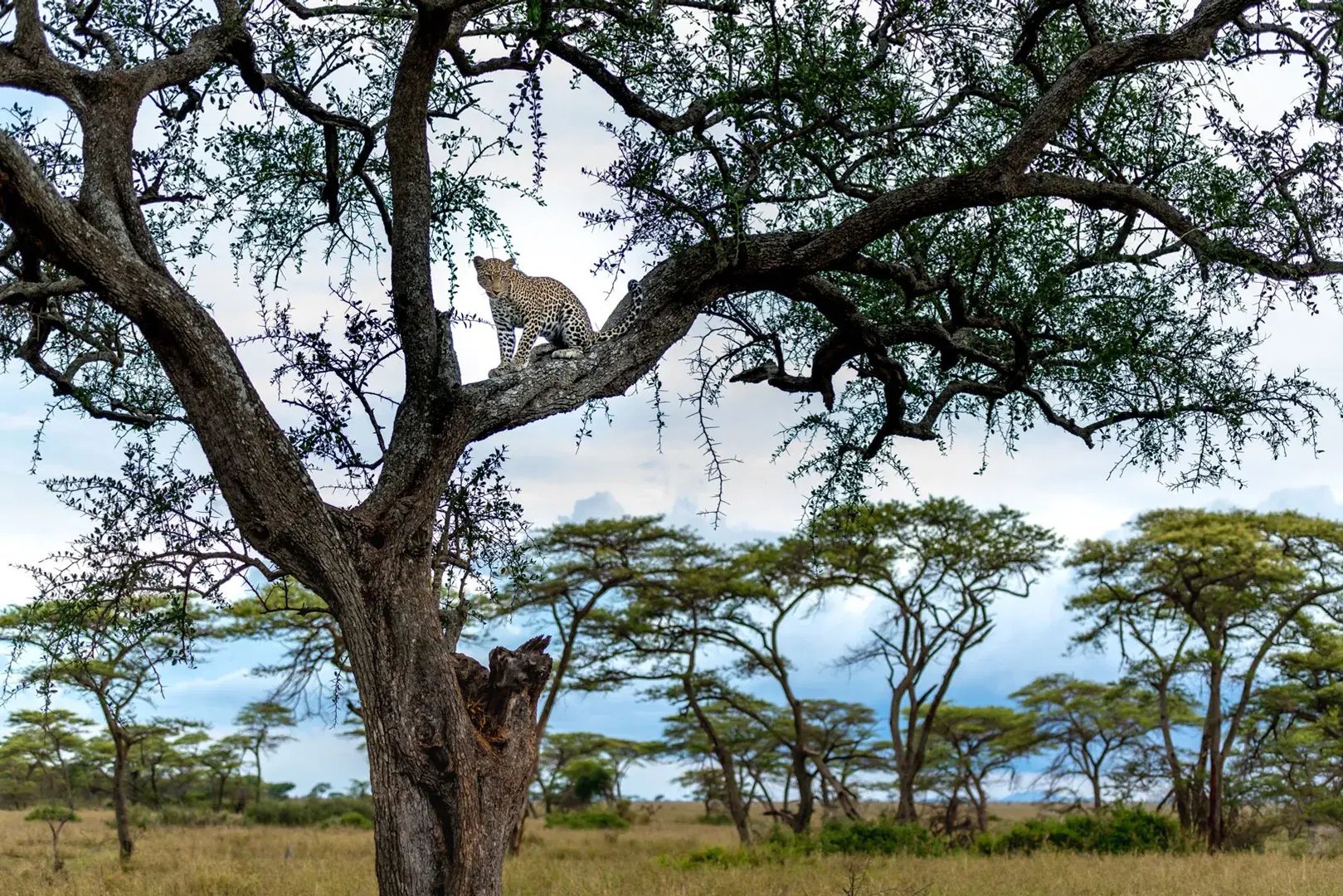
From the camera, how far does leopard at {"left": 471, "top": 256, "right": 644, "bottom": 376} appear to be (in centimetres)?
698

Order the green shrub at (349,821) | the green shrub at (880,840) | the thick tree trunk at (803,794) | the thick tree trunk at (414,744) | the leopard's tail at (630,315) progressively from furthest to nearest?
the green shrub at (349,821) → the thick tree trunk at (803,794) → the green shrub at (880,840) → the leopard's tail at (630,315) → the thick tree trunk at (414,744)

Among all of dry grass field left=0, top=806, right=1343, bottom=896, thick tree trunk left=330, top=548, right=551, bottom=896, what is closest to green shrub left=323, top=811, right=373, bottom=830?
dry grass field left=0, top=806, right=1343, bottom=896

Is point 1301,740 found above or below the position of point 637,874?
above

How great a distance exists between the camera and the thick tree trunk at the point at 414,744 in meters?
5.11

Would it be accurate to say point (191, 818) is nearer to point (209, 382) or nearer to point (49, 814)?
point (49, 814)

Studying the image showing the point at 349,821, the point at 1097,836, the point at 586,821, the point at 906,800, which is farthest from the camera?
the point at 349,821

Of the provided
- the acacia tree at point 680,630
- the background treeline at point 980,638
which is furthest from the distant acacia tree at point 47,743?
the acacia tree at point 680,630

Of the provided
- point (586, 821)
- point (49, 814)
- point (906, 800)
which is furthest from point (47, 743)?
point (906, 800)

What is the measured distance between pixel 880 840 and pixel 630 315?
1218 cm

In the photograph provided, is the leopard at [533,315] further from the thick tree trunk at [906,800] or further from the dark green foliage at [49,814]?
the dark green foliage at [49,814]

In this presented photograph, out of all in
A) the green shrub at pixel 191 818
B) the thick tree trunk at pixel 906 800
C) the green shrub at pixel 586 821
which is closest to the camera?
the thick tree trunk at pixel 906 800

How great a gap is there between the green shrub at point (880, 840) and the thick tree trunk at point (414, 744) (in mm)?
11670

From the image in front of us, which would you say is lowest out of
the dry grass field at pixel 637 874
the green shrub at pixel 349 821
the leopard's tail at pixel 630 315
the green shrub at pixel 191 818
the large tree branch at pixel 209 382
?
the dry grass field at pixel 637 874

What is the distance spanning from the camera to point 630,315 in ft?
19.8
